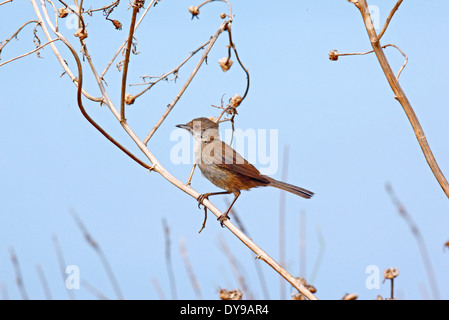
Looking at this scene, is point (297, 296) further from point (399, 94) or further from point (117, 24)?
point (117, 24)

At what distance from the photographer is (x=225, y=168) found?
4.66m

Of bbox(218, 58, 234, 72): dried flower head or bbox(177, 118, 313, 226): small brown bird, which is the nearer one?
bbox(218, 58, 234, 72): dried flower head

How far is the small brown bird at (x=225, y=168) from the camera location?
466 cm

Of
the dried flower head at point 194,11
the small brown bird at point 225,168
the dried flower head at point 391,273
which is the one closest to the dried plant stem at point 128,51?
the dried flower head at point 194,11

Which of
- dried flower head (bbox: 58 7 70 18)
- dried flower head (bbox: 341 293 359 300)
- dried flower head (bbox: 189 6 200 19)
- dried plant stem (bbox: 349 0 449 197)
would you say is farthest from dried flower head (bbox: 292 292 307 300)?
dried flower head (bbox: 58 7 70 18)

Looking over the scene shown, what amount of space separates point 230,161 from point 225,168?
0.08 metres

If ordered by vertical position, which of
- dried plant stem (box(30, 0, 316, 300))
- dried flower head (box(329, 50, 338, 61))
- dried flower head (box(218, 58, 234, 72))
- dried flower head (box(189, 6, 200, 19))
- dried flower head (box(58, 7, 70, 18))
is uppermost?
dried flower head (box(58, 7, 70, 18))

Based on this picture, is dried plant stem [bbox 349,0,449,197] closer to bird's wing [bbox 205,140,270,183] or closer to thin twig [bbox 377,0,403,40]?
thin twig [bbox 377,0,403,40]

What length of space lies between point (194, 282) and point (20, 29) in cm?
222

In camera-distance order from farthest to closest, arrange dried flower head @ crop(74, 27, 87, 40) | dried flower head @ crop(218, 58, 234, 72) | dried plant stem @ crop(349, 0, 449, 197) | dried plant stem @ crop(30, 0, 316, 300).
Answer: dried flower head @ crop(74, 27, 87, 40) → dried flower head @ crop(218, 58, 234, 72) → dried plant stem @ crop(30, 0, 316, 300) → dried plant stem @ crop(349, 0, 449, 197)

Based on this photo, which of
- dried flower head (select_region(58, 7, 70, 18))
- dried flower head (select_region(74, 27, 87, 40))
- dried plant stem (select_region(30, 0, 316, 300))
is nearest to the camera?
dried plant stem (select_region(30, 0, 316, 300))

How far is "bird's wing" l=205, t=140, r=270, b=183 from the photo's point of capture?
4656mm

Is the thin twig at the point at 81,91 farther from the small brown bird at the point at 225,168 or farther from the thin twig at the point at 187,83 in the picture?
the small brown bird at the point at 225,168
